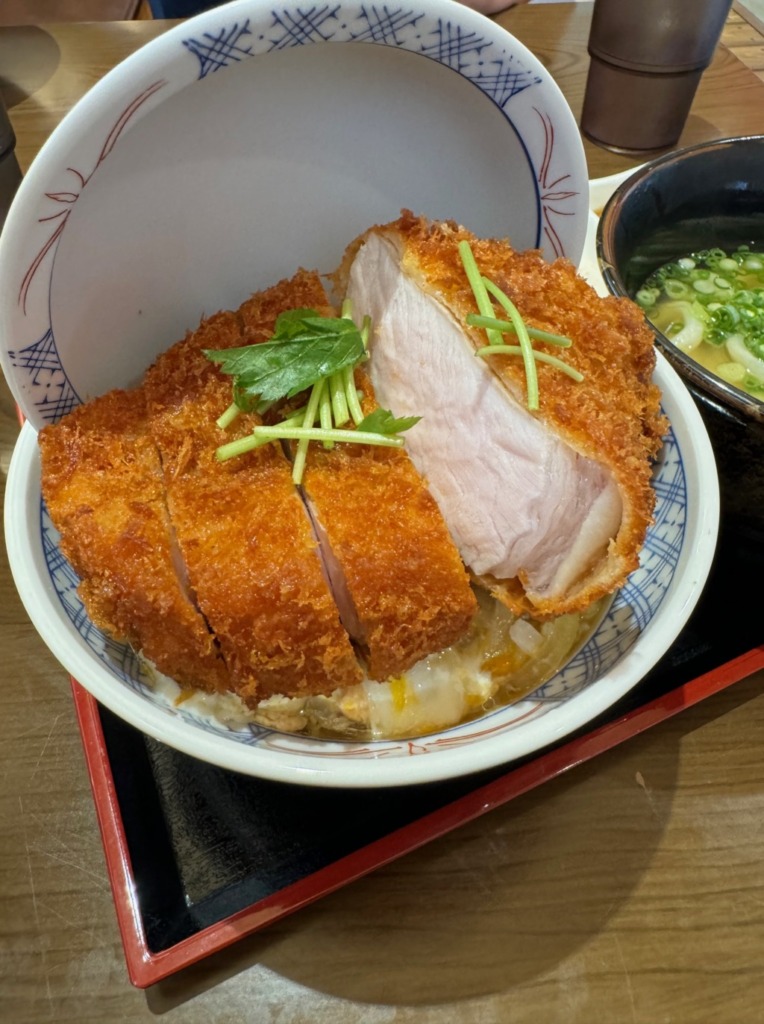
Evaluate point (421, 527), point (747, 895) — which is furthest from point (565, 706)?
point (747, 895)

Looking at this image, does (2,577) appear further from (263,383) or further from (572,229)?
(572,229)

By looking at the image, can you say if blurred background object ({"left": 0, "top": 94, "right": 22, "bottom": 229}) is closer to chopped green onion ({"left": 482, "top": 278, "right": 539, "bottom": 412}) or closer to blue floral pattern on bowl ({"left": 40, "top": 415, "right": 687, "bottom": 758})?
blue floral pattern on bowl ({"left": 40, "top": 415, "right": 687, "bottom": 758})

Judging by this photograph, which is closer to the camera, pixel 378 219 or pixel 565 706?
pixel 565 706

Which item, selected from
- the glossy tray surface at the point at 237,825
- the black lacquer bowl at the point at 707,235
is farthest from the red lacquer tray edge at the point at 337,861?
the black lacquer bowl at the point at 707,235

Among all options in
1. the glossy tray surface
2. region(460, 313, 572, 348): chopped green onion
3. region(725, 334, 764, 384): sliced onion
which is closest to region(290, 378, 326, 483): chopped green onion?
region(460, 313, 572, 348): chopped green onion

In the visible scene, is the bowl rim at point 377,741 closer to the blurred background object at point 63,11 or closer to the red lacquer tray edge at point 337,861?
the red lacquer tray edge at point 337,861
